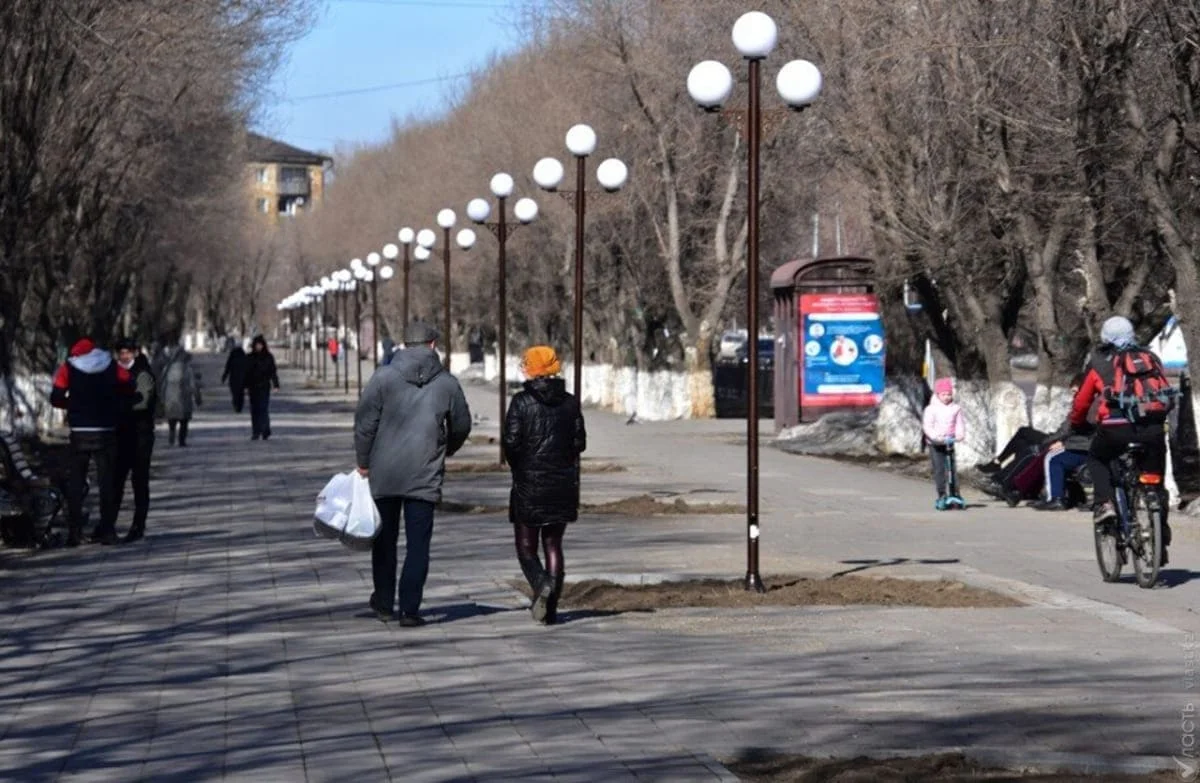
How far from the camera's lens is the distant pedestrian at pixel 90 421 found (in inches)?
719

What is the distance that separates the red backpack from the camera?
→ 1410cm

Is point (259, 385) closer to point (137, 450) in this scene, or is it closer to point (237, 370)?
point (237, 370)

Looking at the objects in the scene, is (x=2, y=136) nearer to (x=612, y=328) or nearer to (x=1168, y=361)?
(x=612, y=328)

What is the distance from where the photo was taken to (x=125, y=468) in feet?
61.3

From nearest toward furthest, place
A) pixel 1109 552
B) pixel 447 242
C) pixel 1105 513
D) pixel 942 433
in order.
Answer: pixel 1105 513 < pixel 1109 552 < pixel 942 433 < pixel 447 242

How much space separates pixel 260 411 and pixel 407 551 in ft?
84.7

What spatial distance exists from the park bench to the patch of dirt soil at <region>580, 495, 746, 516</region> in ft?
17.2

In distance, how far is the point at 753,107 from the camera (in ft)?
49.5

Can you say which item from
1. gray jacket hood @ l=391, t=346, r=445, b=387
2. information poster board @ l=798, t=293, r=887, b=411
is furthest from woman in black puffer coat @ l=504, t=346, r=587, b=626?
information poster board @ l=798, t=293, r=887, b=411

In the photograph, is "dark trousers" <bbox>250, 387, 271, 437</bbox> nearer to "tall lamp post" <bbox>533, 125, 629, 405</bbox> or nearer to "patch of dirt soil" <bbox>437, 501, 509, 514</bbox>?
"tall lamp post" <bbox>533, 125, 629, 405</bbox>

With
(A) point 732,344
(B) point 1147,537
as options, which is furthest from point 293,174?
(B) point 1147,537

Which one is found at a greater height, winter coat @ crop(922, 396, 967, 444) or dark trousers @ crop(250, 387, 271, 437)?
winter coat @ crop(922, 396, 967, 444)

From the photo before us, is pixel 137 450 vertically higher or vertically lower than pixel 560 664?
higher

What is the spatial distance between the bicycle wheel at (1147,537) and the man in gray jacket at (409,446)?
14.6 ft
